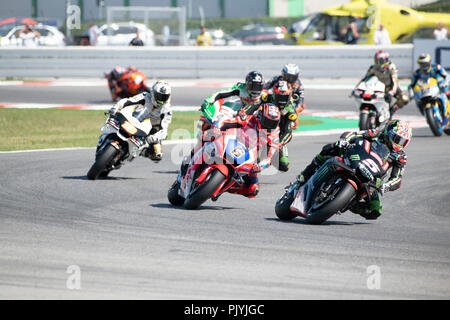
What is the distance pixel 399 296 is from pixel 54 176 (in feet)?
22.5

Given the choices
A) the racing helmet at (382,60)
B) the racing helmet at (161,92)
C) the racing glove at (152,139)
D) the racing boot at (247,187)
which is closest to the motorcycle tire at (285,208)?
the racing boot at (247,187)

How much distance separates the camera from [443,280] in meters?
6.20

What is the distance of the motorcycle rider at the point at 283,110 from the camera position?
10.6 metres

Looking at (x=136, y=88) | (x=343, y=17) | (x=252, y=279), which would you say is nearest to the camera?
(x=252, y=279)

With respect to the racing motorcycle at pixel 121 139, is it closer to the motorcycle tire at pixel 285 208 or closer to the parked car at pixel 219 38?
the motorcycle tire at pixel 285 208

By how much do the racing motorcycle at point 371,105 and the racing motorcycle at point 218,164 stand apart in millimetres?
6952

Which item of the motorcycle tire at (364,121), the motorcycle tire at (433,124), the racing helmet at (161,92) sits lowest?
the motorcycle tire at (433,124)

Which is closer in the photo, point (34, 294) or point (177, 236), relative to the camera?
point (34, 294)

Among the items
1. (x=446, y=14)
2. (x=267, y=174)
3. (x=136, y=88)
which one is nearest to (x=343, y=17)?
(x=446, y=14)

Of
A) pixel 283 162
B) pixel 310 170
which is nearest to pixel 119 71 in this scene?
pixel 283 162

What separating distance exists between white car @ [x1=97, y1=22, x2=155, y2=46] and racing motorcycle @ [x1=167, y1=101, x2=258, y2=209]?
21469 millimetres

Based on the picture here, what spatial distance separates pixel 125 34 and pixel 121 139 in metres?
21.0
